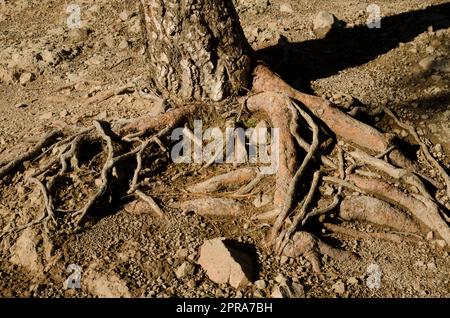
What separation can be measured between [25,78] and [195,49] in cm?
295

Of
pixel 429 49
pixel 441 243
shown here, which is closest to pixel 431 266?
pixel 441 243

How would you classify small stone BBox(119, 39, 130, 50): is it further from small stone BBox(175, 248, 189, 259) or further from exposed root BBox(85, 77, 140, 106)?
small stone BBox(175, 248, 189, 259)

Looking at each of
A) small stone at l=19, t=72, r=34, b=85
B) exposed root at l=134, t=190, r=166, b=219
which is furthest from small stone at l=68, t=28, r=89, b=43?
exposed root at l=134, t=190, r=166, b=219

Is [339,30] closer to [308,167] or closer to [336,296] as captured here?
[308,167]

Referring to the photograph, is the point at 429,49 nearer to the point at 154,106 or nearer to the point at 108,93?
the point at 154,106

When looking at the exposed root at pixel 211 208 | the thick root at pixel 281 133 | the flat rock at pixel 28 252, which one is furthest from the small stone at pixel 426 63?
the flat rock at pixel 28 252

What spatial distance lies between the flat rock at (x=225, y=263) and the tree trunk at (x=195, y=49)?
4.61 feet

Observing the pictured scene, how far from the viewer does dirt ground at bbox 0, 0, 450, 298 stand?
11.8ft

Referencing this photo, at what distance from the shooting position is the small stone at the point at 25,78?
627 cm

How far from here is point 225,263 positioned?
11.6 ft

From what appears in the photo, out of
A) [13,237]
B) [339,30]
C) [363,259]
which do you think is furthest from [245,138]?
[339,30]

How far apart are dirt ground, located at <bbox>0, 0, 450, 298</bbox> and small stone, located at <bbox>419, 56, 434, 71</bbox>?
0.06ft

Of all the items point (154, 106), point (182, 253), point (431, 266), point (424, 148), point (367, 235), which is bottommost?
point (431, 266)
